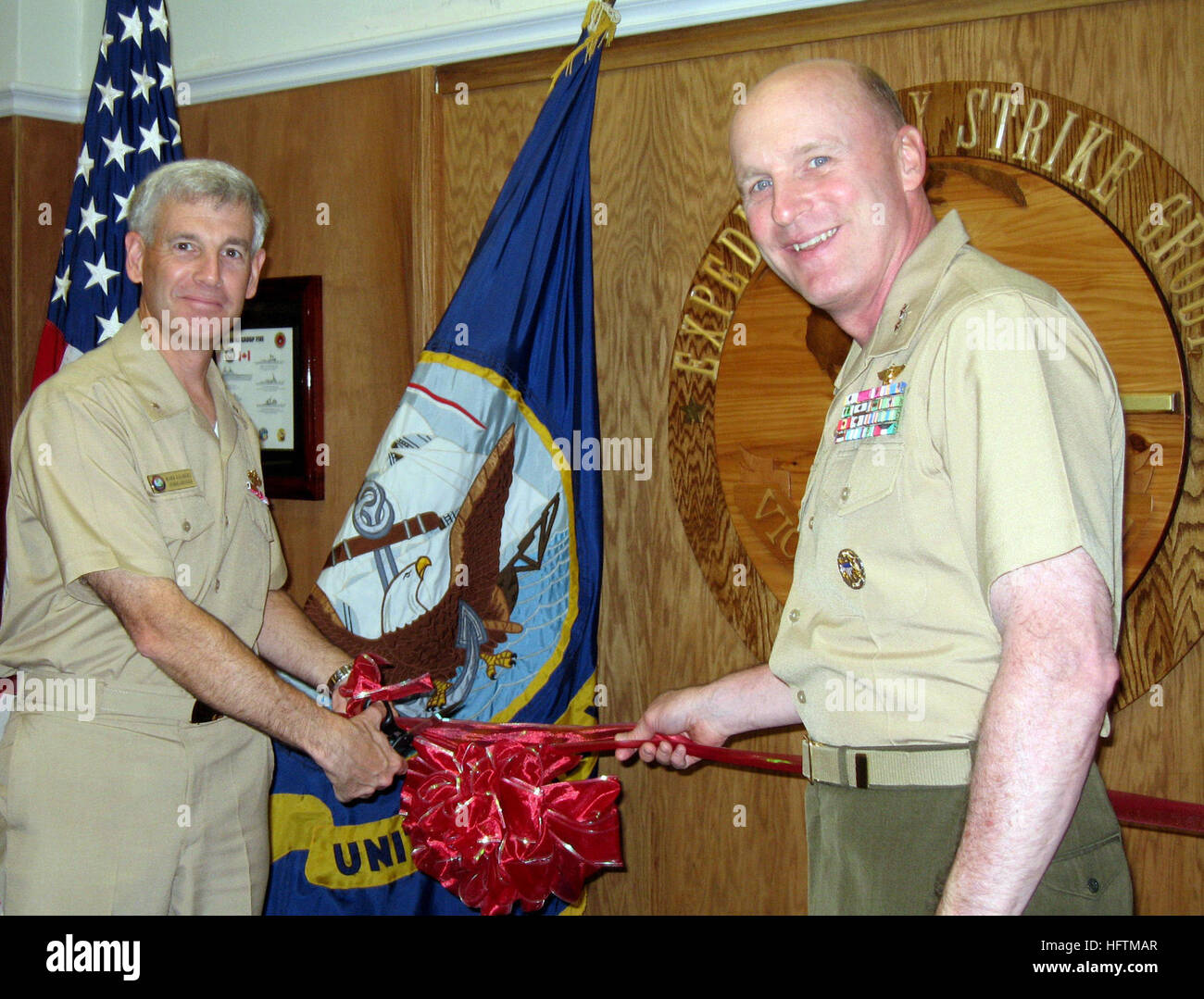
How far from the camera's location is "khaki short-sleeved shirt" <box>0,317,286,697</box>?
5.71 feet

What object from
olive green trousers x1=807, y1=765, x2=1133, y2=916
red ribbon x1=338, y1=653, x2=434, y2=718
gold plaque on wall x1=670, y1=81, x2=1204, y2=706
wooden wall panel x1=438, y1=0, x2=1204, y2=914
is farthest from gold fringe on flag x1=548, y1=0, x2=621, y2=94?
olive green trousers x1=807, y1=765, x2=1133, y2=916

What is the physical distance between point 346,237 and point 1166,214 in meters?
1.98

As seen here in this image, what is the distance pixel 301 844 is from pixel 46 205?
2.22 meters

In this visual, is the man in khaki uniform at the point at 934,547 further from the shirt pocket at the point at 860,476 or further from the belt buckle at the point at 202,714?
the belt buckle at the point at 202,714

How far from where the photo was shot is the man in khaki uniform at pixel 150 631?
1.72 meters

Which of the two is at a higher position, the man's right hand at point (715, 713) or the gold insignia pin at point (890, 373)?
the gold insignia pin at point (890, 373)

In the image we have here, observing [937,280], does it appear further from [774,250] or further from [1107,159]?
[1107,159]

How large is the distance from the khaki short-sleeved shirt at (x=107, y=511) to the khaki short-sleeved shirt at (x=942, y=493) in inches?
44.2

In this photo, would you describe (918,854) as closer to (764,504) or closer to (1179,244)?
(764,504)

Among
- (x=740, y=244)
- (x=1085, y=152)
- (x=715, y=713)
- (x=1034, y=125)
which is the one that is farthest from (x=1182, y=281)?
(x=715, y=713)

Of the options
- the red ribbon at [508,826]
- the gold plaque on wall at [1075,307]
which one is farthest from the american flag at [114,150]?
the red ribbon at [508,826]

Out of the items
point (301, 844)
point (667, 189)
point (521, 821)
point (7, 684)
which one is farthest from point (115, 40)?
point (521, 821)

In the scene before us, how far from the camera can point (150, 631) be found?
1.73 meters

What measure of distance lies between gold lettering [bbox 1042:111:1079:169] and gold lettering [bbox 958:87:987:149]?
0.48ft
